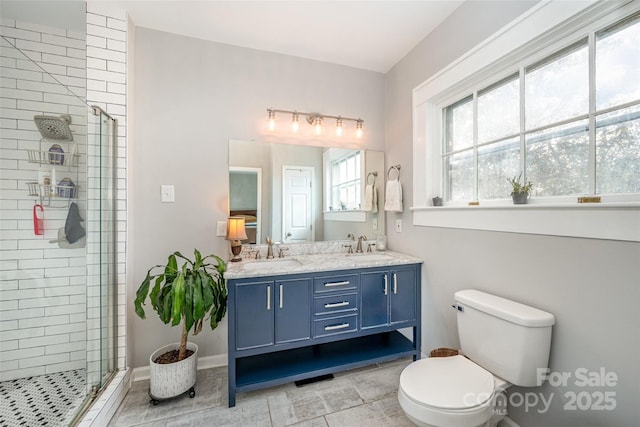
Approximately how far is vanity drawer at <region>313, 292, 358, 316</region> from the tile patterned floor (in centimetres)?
53

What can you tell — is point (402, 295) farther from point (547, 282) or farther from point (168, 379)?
point (168, 379)

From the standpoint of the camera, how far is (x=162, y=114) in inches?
77.8

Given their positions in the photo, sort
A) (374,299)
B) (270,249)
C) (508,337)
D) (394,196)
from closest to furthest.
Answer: (508,337), (374,299), (270,249), (394,196)

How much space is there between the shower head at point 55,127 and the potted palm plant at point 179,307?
1.02 m

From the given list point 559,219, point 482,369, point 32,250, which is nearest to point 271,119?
point 32,250

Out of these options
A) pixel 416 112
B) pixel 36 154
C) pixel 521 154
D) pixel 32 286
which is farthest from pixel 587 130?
pixel 32 286

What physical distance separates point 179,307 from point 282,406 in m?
0.90

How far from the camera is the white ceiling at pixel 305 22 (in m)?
1.73

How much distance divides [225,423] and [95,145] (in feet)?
6.38

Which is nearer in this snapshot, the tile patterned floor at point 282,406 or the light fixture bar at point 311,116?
the tile patterned floor at point 282,406

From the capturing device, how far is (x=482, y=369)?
1.30m

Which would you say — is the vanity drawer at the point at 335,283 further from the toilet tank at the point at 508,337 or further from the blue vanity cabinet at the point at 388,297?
the toilet tank at the point at 508,337

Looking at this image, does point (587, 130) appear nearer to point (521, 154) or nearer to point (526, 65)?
point (521, 154)

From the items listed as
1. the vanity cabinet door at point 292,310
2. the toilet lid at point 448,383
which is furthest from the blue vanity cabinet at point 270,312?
the toilet lid at point 448,383
